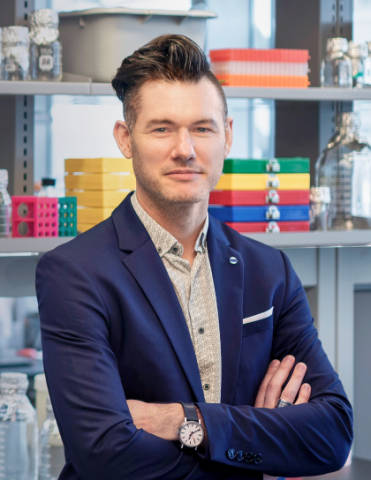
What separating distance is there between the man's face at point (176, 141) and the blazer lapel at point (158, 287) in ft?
0.31

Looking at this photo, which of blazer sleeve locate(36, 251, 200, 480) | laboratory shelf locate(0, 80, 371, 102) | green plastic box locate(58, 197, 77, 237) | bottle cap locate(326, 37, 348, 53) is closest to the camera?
blazer sleeve locate(36, 251, 200, 480)

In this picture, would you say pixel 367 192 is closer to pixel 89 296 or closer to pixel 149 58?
pixel 149 58

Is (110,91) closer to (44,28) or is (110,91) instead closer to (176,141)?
(44,28)

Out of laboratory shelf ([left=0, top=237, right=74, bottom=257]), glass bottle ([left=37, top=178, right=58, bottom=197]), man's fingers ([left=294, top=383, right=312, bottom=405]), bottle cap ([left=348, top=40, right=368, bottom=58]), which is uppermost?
bottle cap ([left=348, top=40, right=368, bottom=58])

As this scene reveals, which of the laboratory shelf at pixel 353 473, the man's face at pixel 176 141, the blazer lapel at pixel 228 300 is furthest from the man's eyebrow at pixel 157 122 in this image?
the laboratory shelf at pixel 353 473

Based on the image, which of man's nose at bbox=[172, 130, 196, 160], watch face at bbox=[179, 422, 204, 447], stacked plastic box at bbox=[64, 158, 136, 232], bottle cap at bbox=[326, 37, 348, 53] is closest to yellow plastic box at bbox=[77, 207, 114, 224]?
stacked plastic box at bbox=[64, 158, 136, 232]

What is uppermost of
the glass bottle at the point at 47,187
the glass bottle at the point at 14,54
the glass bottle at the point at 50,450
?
the glass bottle at the point at 14,54

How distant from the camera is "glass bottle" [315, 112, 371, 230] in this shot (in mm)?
2109

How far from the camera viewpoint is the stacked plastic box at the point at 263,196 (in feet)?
6.35

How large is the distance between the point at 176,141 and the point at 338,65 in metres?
0.96

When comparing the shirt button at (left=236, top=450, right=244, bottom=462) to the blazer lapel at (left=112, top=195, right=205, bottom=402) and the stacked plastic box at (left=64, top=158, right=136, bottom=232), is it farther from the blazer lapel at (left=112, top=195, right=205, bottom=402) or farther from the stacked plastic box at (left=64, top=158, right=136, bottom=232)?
the stacked plastic box at (left=64, top=158, right=136, bottom=232)

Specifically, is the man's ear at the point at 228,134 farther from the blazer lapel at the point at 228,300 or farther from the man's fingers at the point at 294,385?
the man's fingers at the point at 294,385

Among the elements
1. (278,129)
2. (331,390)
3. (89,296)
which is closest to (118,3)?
(278,129)

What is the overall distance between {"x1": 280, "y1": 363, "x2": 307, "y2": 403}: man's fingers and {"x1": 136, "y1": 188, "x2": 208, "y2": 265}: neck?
335 mm
